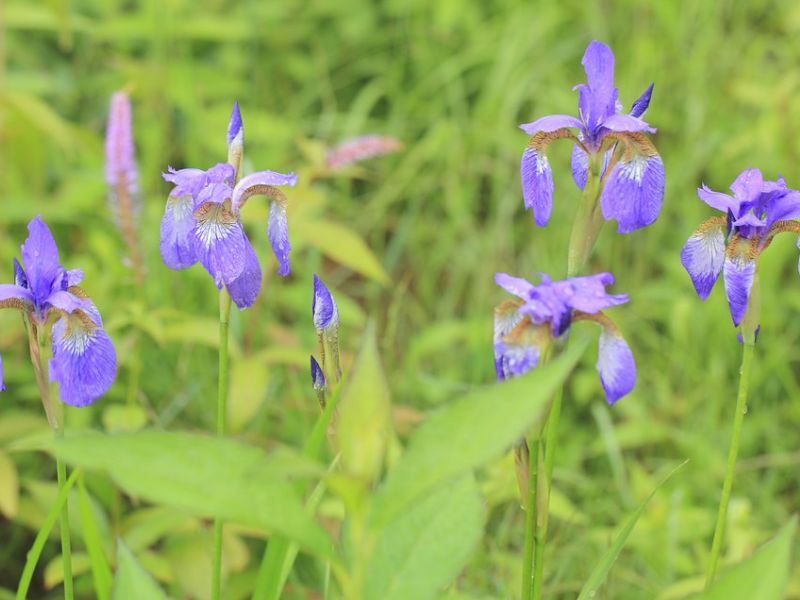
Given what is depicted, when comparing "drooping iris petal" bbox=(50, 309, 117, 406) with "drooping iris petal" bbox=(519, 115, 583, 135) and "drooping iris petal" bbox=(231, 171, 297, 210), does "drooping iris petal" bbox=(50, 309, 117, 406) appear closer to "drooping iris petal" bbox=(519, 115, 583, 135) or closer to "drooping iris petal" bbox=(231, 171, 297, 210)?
"drooping iris petal" bbox=(231, 171, 297, 210)

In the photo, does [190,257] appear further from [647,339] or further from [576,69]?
[576,69]

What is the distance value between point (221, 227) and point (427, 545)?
0.43 metres

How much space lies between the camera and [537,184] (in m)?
1.17

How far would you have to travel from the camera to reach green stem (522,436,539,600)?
41.4 inches

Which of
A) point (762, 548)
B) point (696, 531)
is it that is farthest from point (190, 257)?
point (696, 531)

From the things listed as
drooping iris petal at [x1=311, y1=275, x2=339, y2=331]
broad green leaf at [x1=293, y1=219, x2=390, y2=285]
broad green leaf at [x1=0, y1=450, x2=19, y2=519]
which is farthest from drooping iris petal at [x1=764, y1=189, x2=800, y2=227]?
broad green leaf at [x1=0, y1=450, x2=19, y2=519]

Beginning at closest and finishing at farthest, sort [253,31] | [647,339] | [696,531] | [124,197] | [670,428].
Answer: [124,197]
[696,531]
[670,428]
[647,339]
[253,31]

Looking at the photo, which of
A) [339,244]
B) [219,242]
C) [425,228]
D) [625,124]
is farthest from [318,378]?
[425,228]

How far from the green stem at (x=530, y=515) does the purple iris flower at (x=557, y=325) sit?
84mm

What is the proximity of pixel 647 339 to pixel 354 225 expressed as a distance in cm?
98

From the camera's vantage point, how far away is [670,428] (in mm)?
2479

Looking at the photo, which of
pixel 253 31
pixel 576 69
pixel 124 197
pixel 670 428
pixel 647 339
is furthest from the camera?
pixel 576 69

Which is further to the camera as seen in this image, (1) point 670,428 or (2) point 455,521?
(1) point 670,428

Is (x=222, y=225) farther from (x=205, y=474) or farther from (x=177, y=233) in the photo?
(x=205, y=474)
